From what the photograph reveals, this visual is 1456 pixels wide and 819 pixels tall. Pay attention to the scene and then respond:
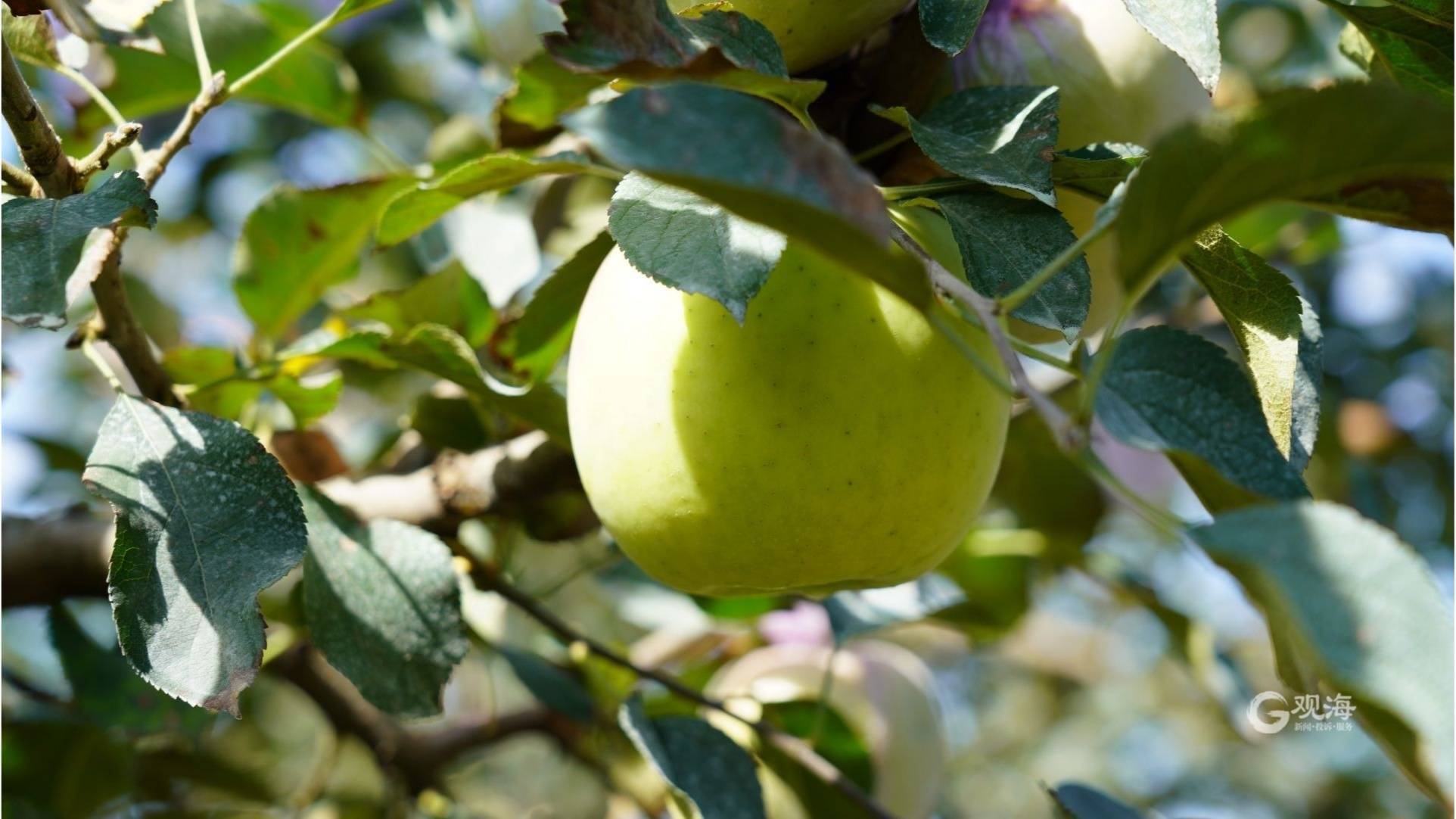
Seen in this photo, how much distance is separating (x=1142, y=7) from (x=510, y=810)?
163cm

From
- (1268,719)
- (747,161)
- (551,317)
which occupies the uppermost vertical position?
(747,161)

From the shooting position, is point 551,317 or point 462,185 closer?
point 462,185

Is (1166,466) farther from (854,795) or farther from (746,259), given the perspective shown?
A: (746,259)

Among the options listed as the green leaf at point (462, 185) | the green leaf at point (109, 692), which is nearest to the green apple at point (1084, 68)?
the green leaf at point (462, 185)

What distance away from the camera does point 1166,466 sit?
166 cm

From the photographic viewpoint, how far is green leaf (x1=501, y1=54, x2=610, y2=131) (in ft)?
2.26

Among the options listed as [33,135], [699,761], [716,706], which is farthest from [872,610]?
[33,135]

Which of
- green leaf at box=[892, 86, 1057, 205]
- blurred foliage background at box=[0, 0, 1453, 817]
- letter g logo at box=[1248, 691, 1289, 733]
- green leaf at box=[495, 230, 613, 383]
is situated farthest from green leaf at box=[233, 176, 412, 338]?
letter g logo at box=[1248, 691, 1289, 733]

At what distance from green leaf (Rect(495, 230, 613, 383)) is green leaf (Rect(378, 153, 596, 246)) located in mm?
65

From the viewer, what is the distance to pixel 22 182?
471mm

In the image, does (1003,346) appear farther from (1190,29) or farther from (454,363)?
(454,363)

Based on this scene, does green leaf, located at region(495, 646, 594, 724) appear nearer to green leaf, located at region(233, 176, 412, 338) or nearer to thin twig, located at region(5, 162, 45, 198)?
green leaf, located at region(233, 176, 412, 338)

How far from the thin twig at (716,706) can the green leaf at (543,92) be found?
288mm

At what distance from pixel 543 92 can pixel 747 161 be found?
0.44 m
